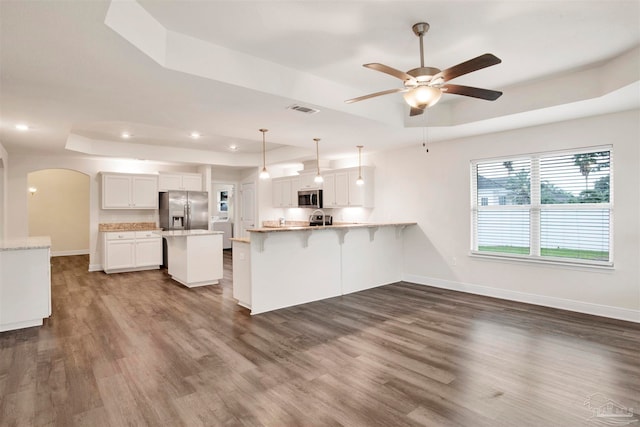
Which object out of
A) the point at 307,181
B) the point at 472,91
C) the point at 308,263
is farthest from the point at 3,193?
the point at 472,91

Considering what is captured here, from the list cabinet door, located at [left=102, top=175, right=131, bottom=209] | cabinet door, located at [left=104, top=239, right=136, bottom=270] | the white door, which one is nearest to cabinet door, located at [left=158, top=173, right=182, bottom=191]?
cabinet door, located at [left=102, top=175, right=131, bottom=209]

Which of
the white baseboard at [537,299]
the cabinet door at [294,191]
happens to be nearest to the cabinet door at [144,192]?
the cabinet door at [294,191]

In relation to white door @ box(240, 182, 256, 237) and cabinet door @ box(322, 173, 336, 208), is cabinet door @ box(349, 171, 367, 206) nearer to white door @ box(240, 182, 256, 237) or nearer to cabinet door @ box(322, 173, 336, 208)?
cabinet door @ box(322, 173, 336, 208)

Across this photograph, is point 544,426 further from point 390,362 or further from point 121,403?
point 121,403

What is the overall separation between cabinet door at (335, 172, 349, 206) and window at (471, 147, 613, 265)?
2.56 meters

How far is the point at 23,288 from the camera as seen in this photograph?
4004mm

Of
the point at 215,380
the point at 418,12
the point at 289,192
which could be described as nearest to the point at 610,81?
the point at 418,12

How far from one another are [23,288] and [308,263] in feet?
11.5

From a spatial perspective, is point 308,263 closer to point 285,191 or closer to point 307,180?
point 307,180

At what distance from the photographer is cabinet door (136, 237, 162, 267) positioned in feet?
25.2

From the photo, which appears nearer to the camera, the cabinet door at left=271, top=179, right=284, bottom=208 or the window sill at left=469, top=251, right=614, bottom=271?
the window sill at left=469, top=251, right=614, bottom=271

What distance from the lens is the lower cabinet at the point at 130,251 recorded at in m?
7.34

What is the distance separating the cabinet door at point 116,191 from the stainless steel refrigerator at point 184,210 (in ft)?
2.52

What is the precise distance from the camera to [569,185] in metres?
4.57
